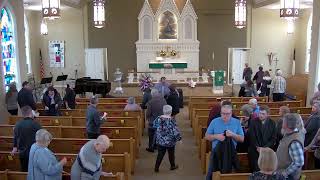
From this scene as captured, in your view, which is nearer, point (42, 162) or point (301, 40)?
point (42, 162)

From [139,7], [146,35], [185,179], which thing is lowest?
[185,179]

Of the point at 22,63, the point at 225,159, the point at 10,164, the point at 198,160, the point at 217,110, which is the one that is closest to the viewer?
the point at 225,159

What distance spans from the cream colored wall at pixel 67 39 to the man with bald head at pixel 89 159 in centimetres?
1724

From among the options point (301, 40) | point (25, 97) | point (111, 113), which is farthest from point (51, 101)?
point (301, 40)

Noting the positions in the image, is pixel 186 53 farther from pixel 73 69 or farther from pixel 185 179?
pixel 185 179

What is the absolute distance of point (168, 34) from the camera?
2181 centimetres

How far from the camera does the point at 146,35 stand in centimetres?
2181

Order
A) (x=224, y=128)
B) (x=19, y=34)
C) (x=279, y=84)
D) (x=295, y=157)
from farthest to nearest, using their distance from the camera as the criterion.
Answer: (x=279, y=84)
(x=19, y=34)
(x=224, y=128)
(x=295, y=157)

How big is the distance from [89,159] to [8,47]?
30.9ft

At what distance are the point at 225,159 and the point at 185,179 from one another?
7.51 ft

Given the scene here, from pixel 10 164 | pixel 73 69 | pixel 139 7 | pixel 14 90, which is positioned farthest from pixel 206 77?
pixel 10 164

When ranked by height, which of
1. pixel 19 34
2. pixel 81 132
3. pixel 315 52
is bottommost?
pixel 81 132

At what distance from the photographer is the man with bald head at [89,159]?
5070mm

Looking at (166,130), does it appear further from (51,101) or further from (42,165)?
(51,101)
